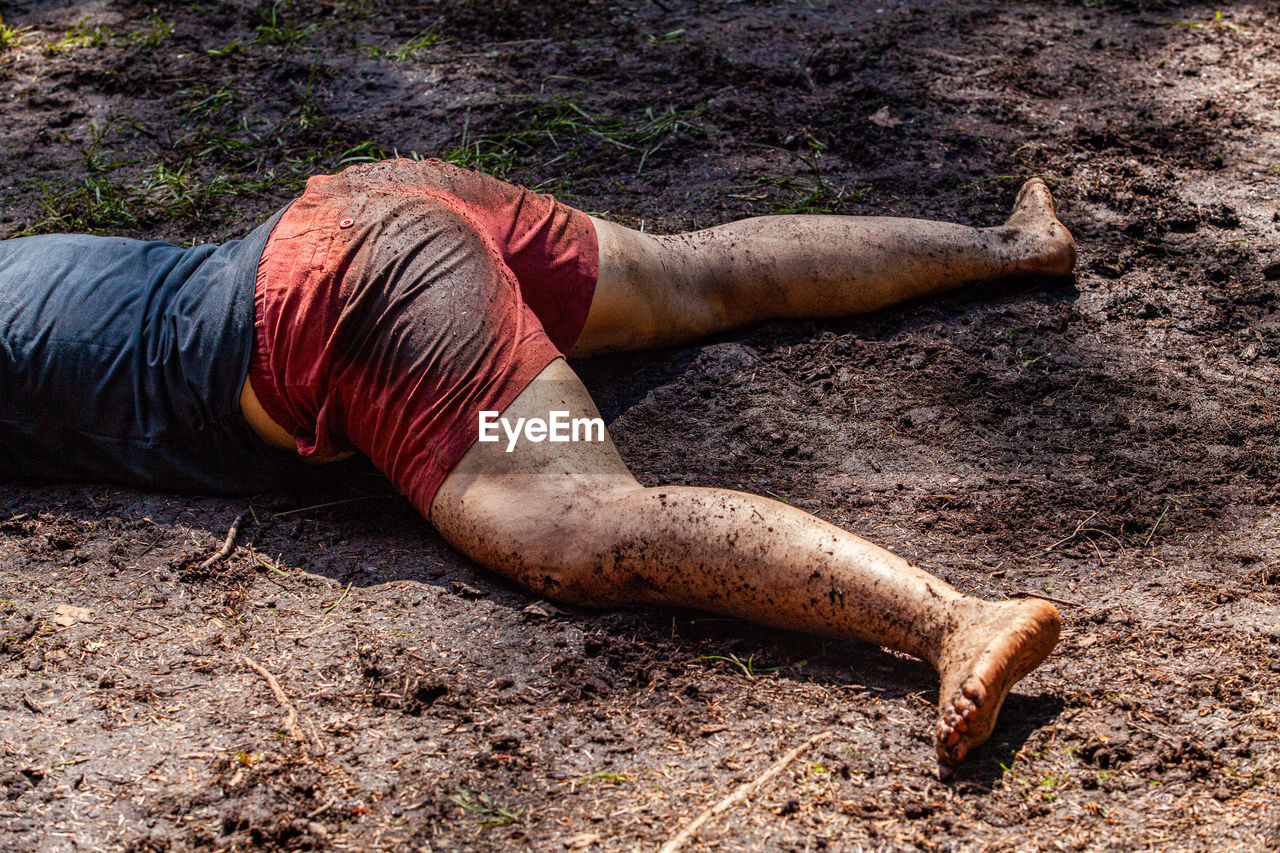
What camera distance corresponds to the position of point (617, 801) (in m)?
1.93

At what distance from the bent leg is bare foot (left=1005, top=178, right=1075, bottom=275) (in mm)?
1534

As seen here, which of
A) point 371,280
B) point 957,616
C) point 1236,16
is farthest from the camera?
point 1236,16

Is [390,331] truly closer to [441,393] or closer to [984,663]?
[441,393]

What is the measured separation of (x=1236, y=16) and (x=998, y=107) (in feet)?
5.01

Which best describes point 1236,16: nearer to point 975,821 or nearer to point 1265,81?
point 1265,81

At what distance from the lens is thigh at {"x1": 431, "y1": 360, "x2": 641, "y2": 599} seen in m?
2.32

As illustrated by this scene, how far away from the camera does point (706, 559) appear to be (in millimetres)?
2227

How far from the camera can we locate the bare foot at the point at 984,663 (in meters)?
1.90

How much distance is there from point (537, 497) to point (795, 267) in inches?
49.5

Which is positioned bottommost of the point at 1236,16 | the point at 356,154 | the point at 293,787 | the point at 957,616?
the point at 293,787

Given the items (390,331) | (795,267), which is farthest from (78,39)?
(795,267)

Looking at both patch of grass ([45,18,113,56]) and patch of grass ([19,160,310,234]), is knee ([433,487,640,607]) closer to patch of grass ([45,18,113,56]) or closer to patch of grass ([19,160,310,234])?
patch of grass ([19,160,310,234])

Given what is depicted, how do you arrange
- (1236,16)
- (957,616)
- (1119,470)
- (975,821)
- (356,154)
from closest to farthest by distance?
(975,821) → (957,616) → (1119,470) → (356,154) → (1236,16)

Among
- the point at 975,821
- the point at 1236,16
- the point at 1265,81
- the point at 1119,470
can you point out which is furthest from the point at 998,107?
the point at 975,821
